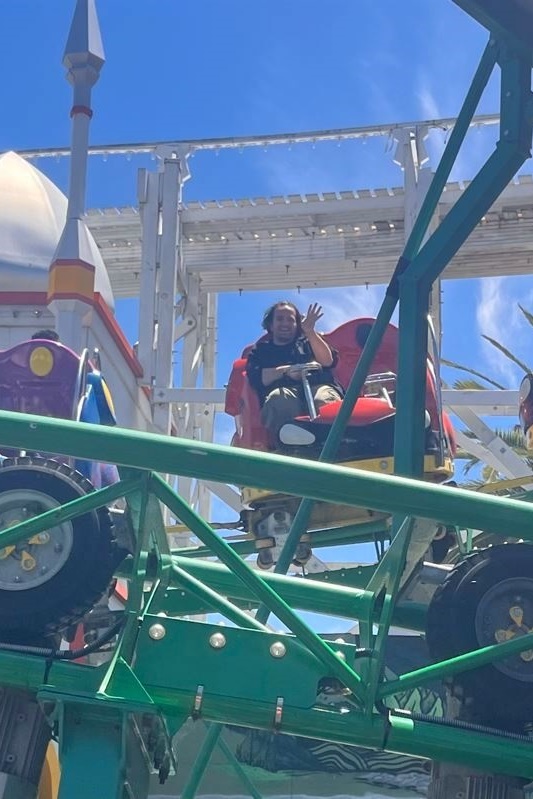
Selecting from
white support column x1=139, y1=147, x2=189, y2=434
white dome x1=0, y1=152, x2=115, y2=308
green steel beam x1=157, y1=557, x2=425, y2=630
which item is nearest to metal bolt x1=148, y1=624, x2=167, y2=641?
green steel beam x1=157, y1=557, x2=425, y2=630

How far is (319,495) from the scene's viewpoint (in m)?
2.40

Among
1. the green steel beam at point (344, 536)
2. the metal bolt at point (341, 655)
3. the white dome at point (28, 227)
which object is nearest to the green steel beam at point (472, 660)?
the metal bolt at point (341, 655)

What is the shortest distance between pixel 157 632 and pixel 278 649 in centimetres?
27

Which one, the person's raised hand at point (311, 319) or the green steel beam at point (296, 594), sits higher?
the person's raised hand at point (311, 319)

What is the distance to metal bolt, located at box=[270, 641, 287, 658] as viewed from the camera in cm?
258

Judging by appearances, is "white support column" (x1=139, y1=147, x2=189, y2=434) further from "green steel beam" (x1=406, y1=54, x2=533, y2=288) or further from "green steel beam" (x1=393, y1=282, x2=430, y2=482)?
"green steel beam" (x1=406, y1=54, x2=533, y2=288)

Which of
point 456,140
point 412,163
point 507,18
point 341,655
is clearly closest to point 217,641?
point 341,655

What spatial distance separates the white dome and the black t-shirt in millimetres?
5892

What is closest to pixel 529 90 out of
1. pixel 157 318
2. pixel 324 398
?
pixel 324 398

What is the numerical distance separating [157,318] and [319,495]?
9251 mm

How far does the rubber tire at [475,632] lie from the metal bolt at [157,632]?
2.36 feet

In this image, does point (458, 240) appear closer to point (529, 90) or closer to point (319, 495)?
point (529, 90)

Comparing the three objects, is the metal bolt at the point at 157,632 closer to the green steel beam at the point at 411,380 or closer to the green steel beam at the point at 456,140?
the green steel beam at the point at 411,380

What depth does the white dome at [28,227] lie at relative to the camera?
12.4 m
